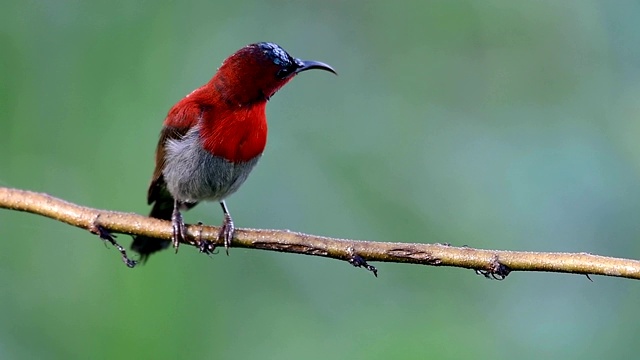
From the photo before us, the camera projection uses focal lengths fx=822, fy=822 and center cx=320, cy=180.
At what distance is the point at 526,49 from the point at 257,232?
9.09 feet

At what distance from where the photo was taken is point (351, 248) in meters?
2.97

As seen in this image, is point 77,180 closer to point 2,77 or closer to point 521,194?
point 2,77

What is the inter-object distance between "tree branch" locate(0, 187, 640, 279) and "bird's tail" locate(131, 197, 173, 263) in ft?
2.34

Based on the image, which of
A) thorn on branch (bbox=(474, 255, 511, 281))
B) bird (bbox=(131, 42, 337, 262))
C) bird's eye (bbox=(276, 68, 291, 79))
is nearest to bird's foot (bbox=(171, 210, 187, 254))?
bird (bbox=(131, 42, 337, 262))

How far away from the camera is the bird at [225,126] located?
4285 millimetres

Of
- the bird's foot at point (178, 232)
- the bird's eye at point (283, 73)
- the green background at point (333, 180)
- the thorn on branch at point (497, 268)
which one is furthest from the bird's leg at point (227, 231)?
the thorn on branch at point (497, 268)

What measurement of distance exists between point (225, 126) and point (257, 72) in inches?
13.3

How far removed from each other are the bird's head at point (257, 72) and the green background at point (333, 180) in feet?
1.18

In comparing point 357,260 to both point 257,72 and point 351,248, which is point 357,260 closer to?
point 351,248

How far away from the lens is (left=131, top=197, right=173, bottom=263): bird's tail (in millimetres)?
4504

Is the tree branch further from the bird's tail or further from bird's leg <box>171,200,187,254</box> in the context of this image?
the bird's tail

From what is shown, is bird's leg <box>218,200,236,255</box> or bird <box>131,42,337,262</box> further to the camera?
bird <box>131,42,337,262</box>

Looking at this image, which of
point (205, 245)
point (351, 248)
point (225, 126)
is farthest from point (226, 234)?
point (225, 126)

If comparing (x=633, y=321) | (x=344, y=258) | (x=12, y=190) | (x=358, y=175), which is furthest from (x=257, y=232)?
(x=633, y=321)
